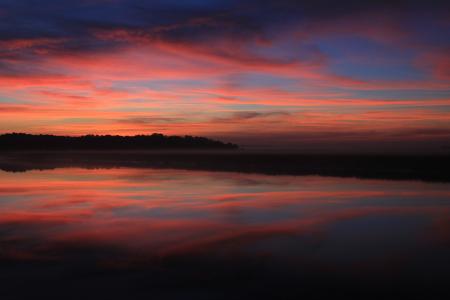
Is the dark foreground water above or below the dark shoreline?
below

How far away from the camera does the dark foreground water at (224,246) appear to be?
23.2 feet

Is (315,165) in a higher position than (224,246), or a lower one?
higher

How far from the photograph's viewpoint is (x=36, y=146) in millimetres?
164125

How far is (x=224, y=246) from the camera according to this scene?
984 cm

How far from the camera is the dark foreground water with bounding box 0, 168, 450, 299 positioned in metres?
7.06

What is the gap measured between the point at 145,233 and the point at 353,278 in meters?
5.44

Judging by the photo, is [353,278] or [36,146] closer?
[353,278]

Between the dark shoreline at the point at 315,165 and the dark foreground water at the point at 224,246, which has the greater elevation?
the dark shoreline at the point at 315,165

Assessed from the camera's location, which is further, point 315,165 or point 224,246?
point 315,165

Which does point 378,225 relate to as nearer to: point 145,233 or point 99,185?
point 145,233

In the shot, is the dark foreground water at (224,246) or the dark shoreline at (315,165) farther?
the dark shoreline at (315,165)

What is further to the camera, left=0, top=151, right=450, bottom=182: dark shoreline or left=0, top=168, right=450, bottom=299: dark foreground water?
left=0, top=151, right=450, bottom=182: dark shoreline

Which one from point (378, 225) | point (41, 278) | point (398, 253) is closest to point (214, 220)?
point (378, 225)

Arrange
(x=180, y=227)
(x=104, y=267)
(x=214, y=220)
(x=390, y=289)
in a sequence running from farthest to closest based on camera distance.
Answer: (x=214, y=220) → (x=180, y=227) → (x=104, y=267) → (x=390, y=289)
